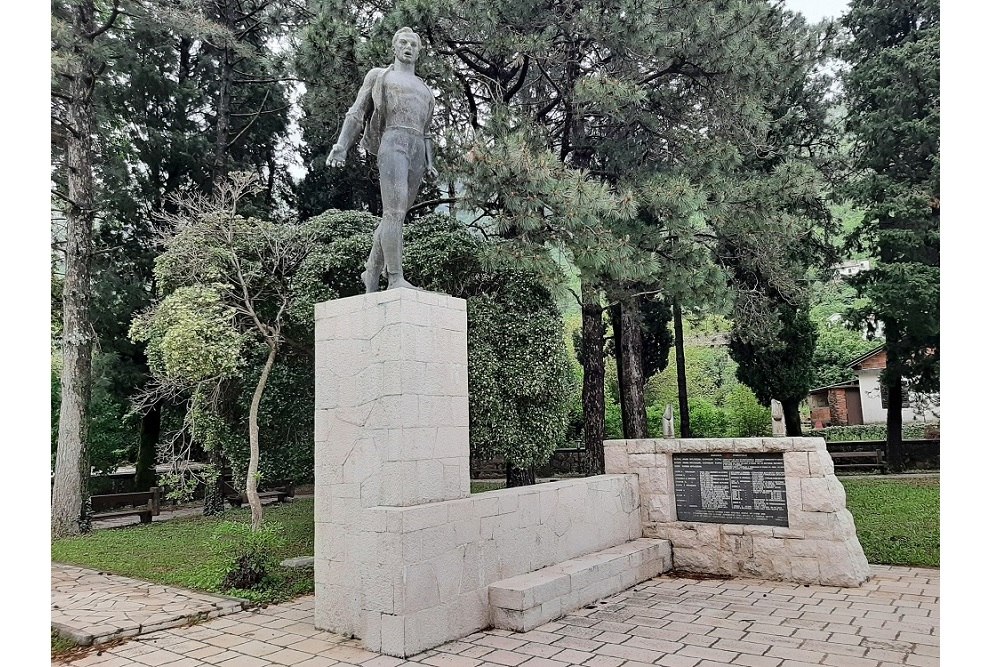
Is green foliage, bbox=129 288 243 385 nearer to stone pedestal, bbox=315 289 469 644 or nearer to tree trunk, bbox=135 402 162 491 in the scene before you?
stone pedestal, bbox=315 289 469 644

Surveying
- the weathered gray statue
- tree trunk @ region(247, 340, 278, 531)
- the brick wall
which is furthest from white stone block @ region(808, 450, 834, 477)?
the brick wall

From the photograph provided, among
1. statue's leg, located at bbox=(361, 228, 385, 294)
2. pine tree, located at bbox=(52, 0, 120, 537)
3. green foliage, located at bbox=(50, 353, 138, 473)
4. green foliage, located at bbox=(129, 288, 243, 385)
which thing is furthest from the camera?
green foliage, located at bbox=(50, 353, 138, 473)

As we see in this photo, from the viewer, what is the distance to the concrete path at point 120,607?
437cm

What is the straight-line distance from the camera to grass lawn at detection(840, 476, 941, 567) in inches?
251

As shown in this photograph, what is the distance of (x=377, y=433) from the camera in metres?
4.19

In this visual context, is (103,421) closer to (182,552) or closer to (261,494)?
(261,494)

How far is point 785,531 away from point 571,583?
78.8 inches

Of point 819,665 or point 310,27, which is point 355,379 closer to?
point 819,665

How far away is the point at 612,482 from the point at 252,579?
3184 mm

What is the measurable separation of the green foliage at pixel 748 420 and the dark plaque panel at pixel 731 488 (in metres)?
11.9

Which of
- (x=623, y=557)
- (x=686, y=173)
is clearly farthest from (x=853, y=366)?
(x=623, y=557)

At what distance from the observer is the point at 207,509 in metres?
10.7

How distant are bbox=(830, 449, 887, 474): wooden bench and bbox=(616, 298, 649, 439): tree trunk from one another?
5.18 m

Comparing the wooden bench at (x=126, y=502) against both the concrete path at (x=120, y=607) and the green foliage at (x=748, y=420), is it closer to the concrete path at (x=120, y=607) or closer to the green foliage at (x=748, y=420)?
the concrete path at (x=120, y=607)
